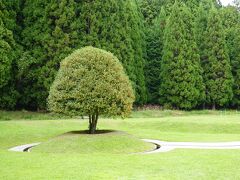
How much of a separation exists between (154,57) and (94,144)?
1252 inches

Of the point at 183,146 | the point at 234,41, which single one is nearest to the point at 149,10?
the point at 234,41

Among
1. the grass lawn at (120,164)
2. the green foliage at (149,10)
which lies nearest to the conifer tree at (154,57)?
the green foliage at (149,10)

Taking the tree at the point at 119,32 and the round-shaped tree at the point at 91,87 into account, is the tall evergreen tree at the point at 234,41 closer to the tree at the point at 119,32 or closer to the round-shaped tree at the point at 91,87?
the tree at the point at 119,32

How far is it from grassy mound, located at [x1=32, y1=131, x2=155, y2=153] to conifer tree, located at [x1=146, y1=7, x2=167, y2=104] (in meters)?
27.9

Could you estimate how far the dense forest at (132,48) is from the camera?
34.2 meters

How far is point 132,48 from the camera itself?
42.7 metres

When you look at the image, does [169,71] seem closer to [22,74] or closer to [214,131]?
[22,74]

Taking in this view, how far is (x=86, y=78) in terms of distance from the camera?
17.6 m

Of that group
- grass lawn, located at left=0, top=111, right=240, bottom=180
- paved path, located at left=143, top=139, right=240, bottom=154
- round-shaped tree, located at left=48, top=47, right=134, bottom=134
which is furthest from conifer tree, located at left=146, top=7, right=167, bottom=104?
round-shaped tree, located at left=48, top=47, right=134, bottom=134

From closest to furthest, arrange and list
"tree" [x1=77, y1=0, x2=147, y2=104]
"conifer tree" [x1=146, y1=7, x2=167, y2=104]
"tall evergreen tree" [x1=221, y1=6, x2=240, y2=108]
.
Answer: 1. "tree" [x1=77, y1=0, x2=147, y2=104]
2. "tall evergreen tree" [x1=221, y1=6, x2=240, y2=108]
3. "conifer tree" [x1=146, y1=7, x2=167, y2=104]

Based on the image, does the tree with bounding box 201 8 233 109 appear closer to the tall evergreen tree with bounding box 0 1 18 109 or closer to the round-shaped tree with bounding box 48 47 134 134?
the tall evergreen tree with bounding box 0 1 18 109

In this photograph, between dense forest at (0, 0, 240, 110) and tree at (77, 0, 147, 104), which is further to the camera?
tree at (77, 0, 147, 104)

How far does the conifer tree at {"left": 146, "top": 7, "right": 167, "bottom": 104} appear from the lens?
45.5 m

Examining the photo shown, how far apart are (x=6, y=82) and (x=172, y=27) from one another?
19.6m
